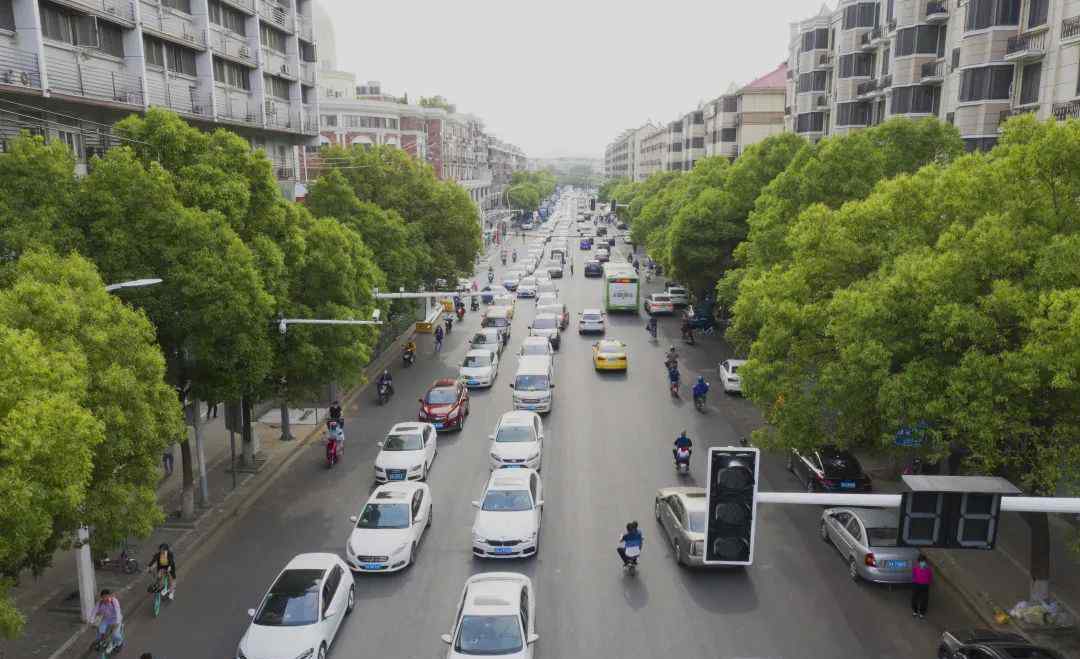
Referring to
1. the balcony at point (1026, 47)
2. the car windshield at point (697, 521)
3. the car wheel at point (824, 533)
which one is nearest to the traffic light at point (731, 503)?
the car windshield at point (697, 521)

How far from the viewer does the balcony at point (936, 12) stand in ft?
113

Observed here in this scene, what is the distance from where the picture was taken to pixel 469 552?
17938mm

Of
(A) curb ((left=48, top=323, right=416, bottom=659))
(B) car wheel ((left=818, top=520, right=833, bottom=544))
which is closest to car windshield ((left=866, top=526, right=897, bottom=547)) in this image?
(B) car wheel ((left=818, top=520, right=833, bottom=544))

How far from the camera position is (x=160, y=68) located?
27312mm

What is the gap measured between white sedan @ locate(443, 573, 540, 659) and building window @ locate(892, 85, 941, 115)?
105 ft

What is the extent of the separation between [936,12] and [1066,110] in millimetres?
11321

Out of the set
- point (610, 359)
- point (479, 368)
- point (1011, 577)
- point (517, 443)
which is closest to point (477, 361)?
point (479, 368)

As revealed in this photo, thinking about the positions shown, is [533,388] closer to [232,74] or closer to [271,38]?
[232,74]

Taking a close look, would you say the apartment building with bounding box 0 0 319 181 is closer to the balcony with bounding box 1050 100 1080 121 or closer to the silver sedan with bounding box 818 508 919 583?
the silver sedan with bounding box 818 508 919 583

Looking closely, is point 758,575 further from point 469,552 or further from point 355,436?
point 355,436

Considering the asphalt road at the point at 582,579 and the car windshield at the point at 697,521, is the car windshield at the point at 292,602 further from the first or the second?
the car windshield at the point at 697,521

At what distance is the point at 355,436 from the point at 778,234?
51.8ft

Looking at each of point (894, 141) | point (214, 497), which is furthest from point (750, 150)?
point (214, 497)

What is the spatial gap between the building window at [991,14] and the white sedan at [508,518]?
25.3 m
